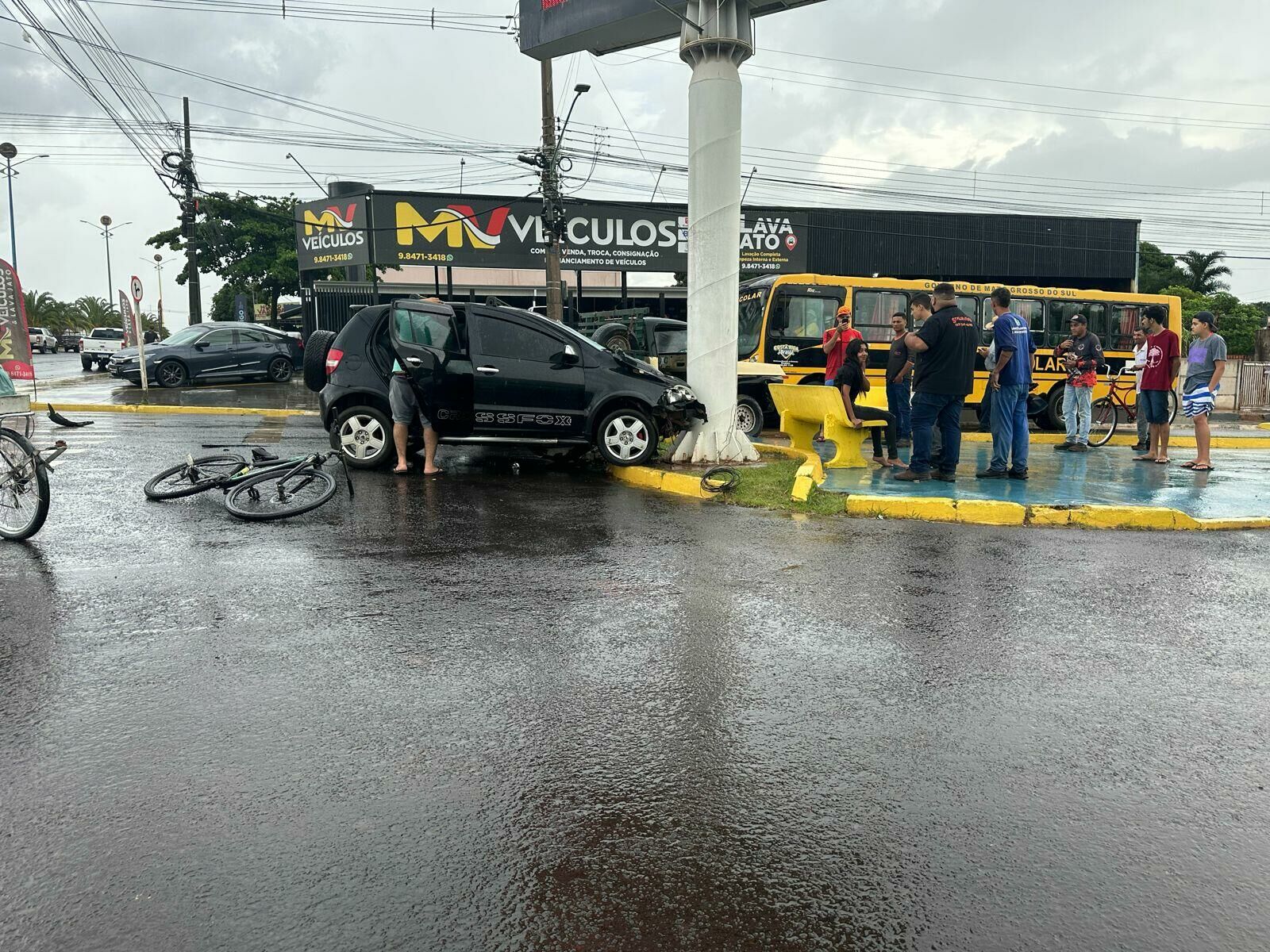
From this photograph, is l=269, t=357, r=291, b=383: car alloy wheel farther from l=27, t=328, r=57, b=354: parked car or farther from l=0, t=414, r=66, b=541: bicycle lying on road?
l=27, t=328, r=57, b=354: parked car

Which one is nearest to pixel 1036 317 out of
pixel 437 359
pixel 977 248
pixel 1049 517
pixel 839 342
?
pixel 839 342

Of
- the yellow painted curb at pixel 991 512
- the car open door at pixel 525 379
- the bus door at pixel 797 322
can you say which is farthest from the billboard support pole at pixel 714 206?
the bus door at pixel 797 322

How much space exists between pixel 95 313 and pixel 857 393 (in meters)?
83.3

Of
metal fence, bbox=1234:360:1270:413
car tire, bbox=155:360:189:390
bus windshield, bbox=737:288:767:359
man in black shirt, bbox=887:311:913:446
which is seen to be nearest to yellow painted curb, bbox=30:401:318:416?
car tire, bbox=155:360:189:390

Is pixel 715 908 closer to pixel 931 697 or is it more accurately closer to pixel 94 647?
pixel 931 697

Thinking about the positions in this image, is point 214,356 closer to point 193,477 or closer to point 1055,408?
point 193,477

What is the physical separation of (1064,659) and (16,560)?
6.38m

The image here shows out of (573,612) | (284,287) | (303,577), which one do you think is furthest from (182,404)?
(284,287)

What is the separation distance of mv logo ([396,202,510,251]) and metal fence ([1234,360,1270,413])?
20836 mm

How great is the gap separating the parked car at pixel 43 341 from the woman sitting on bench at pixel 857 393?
56.9 m

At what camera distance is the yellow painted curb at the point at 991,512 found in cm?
824

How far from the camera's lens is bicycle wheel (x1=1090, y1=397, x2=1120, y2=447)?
1572cm

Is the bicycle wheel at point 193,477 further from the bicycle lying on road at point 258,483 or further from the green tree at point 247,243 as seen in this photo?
the green tree at point 247,243

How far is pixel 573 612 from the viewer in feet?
17.3
